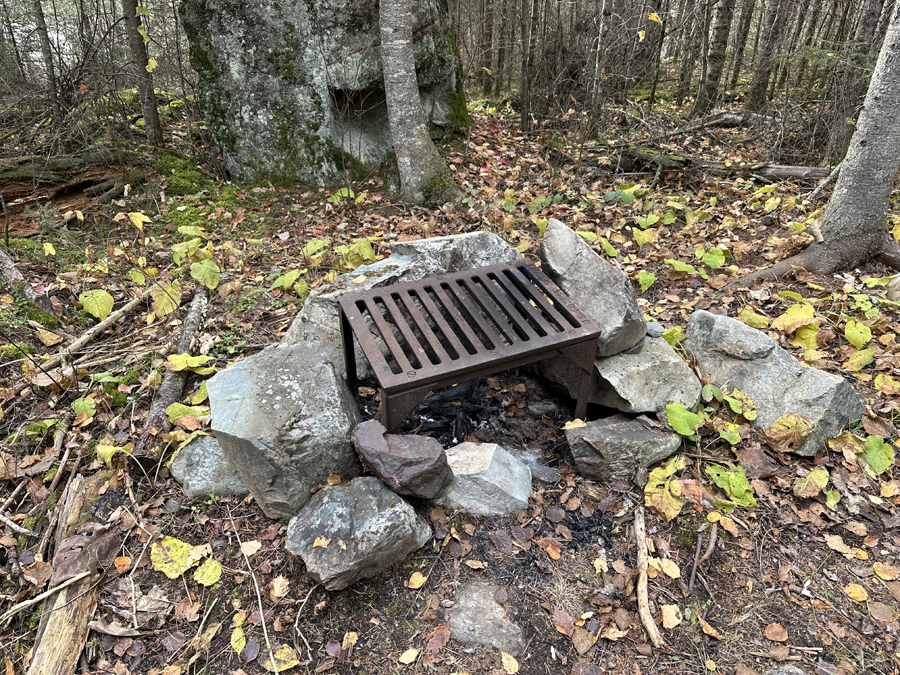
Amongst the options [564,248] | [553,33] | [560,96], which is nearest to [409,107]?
[564,248]

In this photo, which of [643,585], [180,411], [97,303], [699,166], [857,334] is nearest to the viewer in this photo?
[643,585]

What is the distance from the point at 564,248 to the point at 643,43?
247 inches

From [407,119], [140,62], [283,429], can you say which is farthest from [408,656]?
[140,62]

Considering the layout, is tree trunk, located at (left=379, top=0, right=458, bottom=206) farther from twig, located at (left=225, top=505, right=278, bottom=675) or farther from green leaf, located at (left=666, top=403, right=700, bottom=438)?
twig, located at (left=225, top=505, right=278, bottom=675)

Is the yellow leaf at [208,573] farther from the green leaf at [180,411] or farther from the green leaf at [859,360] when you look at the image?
the green leaf at [859,360]

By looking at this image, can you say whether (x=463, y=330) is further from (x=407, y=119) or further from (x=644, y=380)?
(x=407, y=119)

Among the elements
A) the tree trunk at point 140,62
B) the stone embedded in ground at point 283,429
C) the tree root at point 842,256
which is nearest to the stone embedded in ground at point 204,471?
the stone embedded in ground at point 283,429

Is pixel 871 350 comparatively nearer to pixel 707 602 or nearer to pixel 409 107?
pixel 707 602

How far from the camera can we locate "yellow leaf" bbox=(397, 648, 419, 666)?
1.98 metres

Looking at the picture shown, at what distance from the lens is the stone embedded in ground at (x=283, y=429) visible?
229 centimetres

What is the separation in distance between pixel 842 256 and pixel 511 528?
339 cm

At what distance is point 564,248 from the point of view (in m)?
3.28

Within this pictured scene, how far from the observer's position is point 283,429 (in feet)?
7.54

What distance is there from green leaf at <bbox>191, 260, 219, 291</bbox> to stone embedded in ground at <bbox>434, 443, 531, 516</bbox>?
99.8 inches
